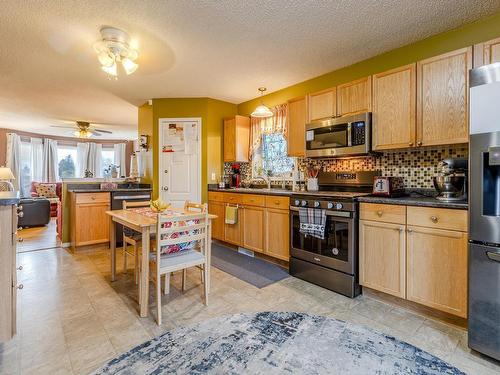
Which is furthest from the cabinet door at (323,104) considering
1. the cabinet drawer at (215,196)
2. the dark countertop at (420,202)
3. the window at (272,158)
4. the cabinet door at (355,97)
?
the cabinet drawer at (215,196)

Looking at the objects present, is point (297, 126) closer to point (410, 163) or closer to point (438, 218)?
point (410, 163)

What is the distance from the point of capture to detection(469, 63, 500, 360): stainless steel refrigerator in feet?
5.31

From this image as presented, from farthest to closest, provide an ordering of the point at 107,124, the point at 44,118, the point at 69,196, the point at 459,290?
the point at 107,124, the point at 44,118, the point at 69,196, the point at 459,290

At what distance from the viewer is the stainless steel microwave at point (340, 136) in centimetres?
279

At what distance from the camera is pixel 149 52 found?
9.47 ft

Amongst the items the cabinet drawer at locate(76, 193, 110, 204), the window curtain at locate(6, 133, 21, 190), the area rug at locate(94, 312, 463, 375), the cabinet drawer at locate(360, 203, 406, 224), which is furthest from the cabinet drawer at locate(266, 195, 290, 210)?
the window curtain at locate(6, 133, 21, 190)

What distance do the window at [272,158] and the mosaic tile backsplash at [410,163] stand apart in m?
0.95

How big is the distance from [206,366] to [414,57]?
3.20m

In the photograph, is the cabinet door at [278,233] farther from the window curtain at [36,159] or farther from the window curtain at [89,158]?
the window curtain at [36,159]

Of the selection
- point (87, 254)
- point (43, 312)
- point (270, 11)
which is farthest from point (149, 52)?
point (87, 254)

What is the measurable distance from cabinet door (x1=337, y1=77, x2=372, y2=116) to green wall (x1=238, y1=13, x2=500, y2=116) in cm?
35

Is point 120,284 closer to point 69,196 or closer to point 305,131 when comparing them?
point 69,196

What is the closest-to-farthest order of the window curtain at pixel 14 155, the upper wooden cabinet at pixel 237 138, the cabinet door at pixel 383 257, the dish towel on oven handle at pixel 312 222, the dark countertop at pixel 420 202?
the dark countertop at pixel 420 202, the cabinet door at pixel 383 257, the dish towel on oven handle at pixel 312 222, the upper wooden cabinet at pixel 237 138, the window curtain at pixel 14 155

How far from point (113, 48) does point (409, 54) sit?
9.49ft
